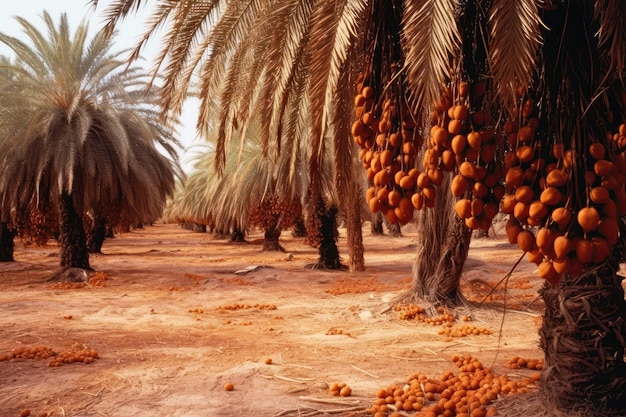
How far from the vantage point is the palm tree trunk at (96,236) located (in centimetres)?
2034

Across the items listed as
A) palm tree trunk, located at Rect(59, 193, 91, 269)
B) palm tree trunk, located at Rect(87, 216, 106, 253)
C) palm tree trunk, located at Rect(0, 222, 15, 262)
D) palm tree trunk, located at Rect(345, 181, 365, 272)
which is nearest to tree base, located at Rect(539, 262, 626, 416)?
palm tree trunk, located at Rect(345, 181, 365, 272)

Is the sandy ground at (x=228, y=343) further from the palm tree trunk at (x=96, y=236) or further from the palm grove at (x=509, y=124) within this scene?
the palm tree trunk at (x=96, y=236)

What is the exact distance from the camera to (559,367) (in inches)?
129

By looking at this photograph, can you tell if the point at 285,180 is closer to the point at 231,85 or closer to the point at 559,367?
the point at 231,85

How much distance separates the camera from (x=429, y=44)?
2.30 m

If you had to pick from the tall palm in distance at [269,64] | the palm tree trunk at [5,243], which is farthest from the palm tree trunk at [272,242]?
the tall palm in distance at [269,64]

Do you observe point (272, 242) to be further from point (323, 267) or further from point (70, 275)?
point (70, 275)

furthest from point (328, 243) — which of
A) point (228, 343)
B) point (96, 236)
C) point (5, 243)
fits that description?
point (96, 236)

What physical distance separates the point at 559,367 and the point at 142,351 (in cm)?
416

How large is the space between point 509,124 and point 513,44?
310 mm

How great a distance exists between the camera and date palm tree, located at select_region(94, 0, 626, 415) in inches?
74.7

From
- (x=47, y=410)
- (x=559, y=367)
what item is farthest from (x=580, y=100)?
(x=47, y=410)

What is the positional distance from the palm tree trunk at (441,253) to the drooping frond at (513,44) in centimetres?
521

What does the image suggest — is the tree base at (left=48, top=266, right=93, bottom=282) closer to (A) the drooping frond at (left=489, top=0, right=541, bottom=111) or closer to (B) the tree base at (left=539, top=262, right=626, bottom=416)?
(B) the tree base at (left=539, top=262, right=626, bottom=416)
